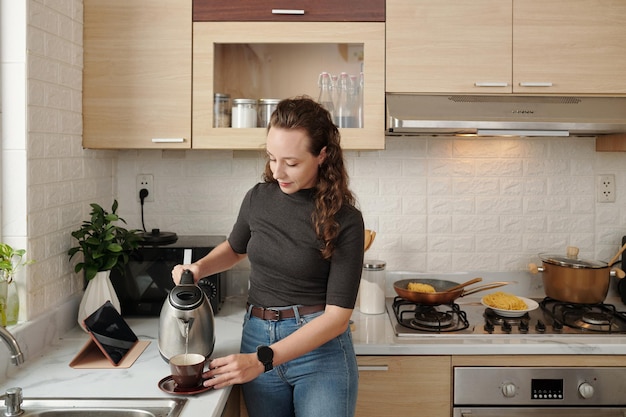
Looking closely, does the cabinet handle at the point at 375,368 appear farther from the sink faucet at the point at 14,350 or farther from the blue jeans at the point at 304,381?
the sink faucet at the point at 14,350

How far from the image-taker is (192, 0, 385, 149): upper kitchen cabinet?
2336 millimetres

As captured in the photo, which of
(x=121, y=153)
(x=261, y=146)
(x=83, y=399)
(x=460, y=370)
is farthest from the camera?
(x=121, y=153)

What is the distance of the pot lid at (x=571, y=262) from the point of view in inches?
96.3

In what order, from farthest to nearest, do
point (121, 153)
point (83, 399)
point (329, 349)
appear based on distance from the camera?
point (121, 153) → point (329, 349) → point (83, 399)

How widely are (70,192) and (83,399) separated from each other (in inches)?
34.2

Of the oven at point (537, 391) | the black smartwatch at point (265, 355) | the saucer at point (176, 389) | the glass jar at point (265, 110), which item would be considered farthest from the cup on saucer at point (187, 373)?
the glass jar at point (265, 110)

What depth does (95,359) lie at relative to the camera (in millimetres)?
1891

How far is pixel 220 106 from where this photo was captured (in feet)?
7.81

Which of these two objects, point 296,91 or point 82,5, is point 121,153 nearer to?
point 82,5

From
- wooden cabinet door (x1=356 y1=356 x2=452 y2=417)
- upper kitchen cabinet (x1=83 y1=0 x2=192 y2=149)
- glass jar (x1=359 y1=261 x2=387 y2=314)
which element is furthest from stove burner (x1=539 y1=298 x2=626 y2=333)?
upper kitchen cabinet (x1=83 y1=0 x2=192 y2=149)

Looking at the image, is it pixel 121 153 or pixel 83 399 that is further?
pixel 121 153

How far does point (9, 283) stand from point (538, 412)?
1662 mm

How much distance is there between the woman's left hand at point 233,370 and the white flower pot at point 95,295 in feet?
2.46

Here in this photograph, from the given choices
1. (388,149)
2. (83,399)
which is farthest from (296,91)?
(83,399)
